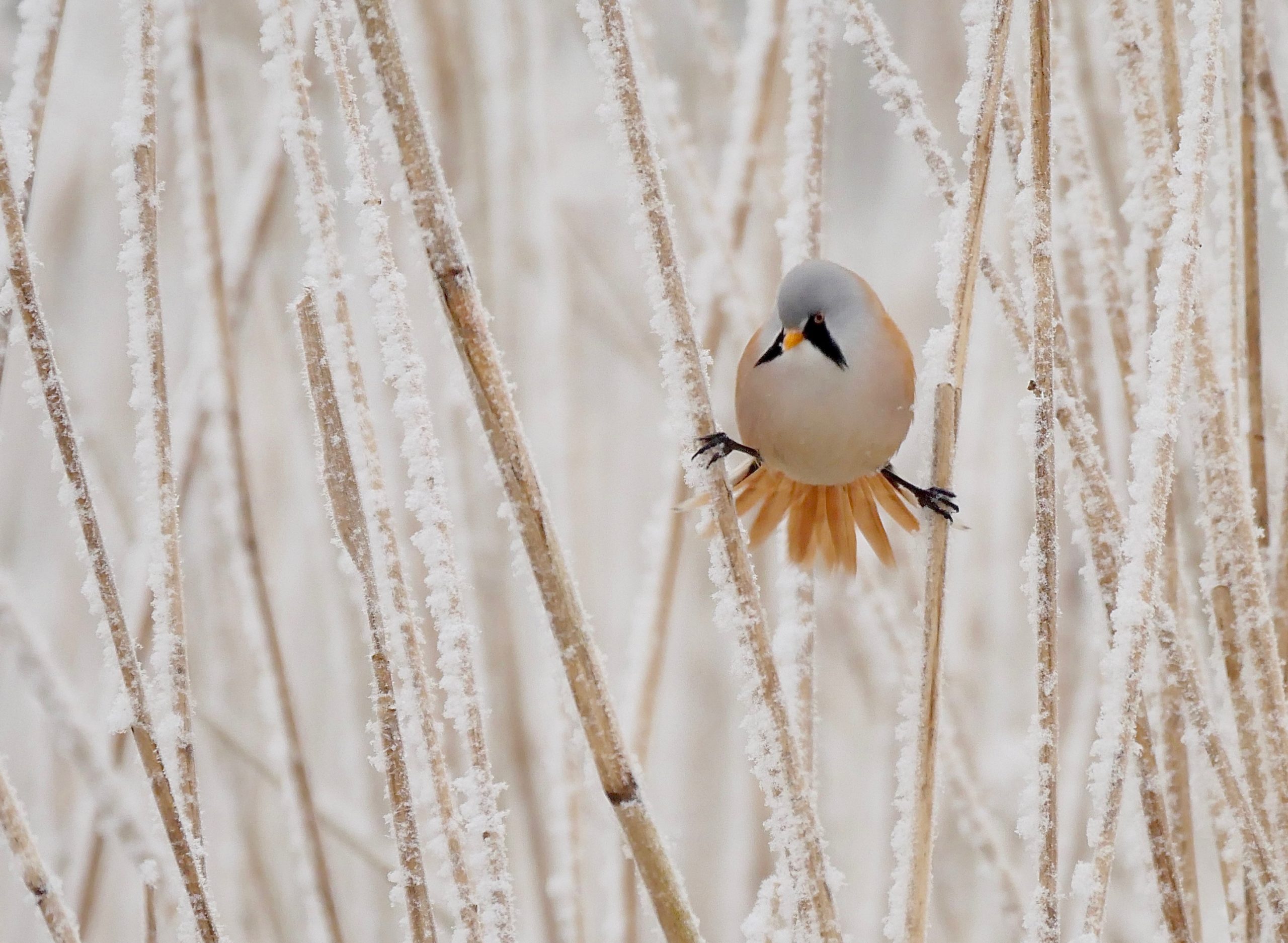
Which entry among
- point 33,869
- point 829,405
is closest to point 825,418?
point 829,405

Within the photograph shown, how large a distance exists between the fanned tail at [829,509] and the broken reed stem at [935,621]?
29cm

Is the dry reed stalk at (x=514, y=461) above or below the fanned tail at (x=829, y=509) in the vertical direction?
below

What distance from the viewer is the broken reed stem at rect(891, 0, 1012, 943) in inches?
24.8

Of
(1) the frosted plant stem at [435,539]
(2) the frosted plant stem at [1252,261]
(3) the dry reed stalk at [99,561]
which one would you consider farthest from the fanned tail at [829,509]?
(3) the dry reed stalk at [99,561]

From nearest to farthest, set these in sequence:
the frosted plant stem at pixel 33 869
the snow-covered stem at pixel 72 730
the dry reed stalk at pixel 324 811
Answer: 1. the frosted plant stem at pixel 33 869
2. the snow-covered stem at pixel 72 730
3. the dry reed stalk at pixel 324 811

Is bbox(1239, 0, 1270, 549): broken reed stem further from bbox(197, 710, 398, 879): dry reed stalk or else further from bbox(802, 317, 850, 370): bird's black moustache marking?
bbox(197, 710, 398, 879): dry reed stalk

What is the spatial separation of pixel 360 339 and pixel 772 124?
0.65 meters

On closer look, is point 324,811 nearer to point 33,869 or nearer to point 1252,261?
point 33,869

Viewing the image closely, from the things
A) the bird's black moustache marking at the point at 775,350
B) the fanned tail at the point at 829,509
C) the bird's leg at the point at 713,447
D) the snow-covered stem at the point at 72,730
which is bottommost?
the snow-covered stem at the point at 72,730

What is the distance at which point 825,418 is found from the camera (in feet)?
2.79

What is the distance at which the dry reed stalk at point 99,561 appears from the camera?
0.61m

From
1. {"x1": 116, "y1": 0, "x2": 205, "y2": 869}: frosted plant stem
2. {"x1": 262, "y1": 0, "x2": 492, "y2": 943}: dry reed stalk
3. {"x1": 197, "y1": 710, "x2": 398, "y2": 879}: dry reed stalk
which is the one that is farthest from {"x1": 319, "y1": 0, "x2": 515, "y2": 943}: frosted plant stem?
{"x1": 197, "y1": 710, "x2": 398, "y2": 879}: dry reed stalk

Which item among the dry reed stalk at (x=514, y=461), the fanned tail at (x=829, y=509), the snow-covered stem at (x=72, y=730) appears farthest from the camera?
the fanned tail at (x=829, y=509)

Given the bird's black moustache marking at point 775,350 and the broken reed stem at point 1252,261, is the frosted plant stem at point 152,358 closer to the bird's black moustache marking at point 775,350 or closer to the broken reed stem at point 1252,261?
the bird's black moustache marking at point 775,350
